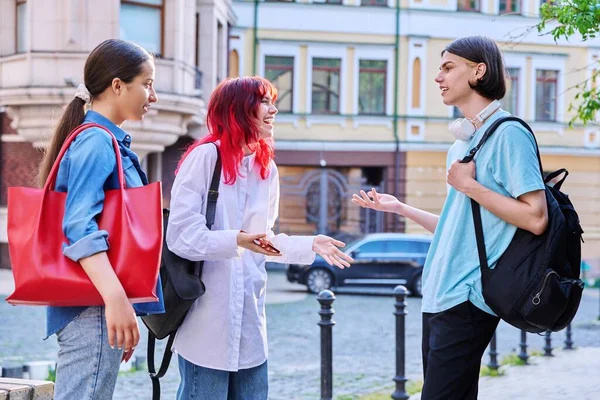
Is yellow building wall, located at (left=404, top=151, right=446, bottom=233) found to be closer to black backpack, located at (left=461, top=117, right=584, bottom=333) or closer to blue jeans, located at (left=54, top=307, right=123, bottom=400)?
black backpack, located at (left=461, top=117, right=584, bottom=333)

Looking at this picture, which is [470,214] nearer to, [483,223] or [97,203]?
[483,223]

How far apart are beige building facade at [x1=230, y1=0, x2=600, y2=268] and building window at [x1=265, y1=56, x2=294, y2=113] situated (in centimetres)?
3

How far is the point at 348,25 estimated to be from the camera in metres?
31.5

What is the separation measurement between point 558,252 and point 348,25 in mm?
28480

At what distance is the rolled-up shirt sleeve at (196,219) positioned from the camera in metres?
3.79

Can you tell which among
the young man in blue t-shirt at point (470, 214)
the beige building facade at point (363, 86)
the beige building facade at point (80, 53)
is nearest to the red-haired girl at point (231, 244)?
the young man in blue t-shirt at point (470, 214)

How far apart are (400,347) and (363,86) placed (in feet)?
78.7

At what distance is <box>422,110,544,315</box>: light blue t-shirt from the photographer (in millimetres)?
3701

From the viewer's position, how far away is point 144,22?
2077 cm

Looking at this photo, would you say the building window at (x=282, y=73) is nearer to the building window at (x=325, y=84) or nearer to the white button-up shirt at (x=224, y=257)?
the building window at (x=325, y=84)

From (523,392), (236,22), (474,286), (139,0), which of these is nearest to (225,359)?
(474,286)

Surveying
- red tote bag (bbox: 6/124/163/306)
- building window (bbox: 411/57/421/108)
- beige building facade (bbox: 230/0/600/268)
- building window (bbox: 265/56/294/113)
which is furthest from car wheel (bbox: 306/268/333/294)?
red tote bag (bbox: 6/124/163/306)

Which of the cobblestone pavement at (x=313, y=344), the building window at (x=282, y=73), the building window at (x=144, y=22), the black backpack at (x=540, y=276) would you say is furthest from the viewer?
the building window at (x=282, y=73)

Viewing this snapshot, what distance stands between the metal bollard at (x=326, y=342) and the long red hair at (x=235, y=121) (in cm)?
359
